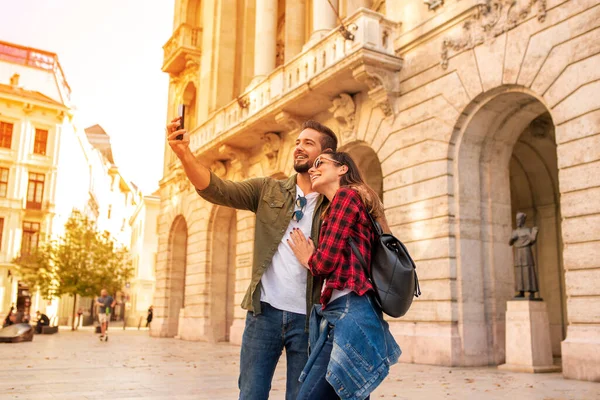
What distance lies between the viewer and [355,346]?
282cm

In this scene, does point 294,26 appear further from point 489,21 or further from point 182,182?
point 182,182

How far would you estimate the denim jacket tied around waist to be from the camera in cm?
279

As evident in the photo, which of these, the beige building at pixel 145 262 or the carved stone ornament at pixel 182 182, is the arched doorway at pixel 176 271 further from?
the beige building at pixel 145 262

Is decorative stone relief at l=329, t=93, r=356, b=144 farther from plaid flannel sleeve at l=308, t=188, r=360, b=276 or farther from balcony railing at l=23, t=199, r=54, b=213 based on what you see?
balcony railing at l=23, t=199, r=54, b=213

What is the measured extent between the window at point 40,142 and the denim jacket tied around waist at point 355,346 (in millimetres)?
47248

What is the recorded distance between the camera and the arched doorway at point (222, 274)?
22.0 m

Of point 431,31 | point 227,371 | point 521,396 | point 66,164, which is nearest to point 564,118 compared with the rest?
point 431,31

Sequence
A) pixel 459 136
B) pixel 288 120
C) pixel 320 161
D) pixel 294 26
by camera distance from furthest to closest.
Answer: pixel 294 26 → pixel 288 120 → pixel 459 136 → pixel 320 161

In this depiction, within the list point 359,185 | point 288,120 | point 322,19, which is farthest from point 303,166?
point 322,19

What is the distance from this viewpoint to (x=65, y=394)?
739cm

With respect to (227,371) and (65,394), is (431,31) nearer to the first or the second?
(227,371)

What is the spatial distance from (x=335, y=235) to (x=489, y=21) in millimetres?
9988

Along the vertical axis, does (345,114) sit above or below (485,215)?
above

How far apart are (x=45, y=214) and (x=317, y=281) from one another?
4545 cm
